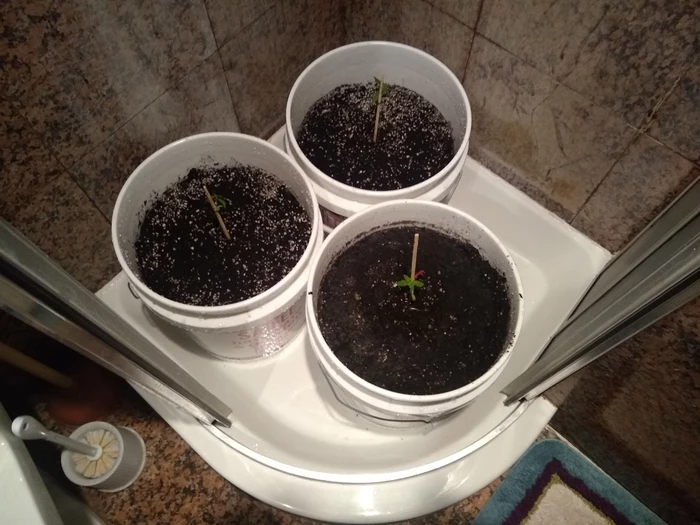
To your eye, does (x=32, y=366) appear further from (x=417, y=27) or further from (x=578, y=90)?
(x=578, y=90)

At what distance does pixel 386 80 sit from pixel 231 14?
358 millimetres

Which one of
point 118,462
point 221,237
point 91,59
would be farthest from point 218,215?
point 118,462

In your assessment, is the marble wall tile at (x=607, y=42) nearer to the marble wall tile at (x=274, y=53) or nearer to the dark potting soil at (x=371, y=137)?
the dark potting soil at (x=371, y=137)

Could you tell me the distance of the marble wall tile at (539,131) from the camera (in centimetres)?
91

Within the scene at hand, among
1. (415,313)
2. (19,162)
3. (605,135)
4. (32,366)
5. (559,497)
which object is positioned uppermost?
(19,162)

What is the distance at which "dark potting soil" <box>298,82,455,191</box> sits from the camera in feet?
3.34

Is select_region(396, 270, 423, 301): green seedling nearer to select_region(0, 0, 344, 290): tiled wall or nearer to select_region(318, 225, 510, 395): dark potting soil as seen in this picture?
select_region(318, 225, 510, 395): dark potting soil

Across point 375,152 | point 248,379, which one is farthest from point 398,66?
point 248,379

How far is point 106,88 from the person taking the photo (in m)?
0.79

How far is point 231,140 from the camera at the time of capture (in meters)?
0.94

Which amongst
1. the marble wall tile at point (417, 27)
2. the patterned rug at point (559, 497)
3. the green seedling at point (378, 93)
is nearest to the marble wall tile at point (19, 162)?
the green seedling at point (378, 93)

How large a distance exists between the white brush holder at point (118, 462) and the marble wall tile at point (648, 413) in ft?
2.63

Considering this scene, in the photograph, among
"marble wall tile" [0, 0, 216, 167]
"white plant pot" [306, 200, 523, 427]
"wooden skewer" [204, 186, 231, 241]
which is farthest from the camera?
"wooden skewer" [204, 186, 231, 241]

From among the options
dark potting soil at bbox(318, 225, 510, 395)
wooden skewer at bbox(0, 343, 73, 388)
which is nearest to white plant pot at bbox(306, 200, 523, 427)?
dark potting soil at bbox(318, 225, 510, 395)
